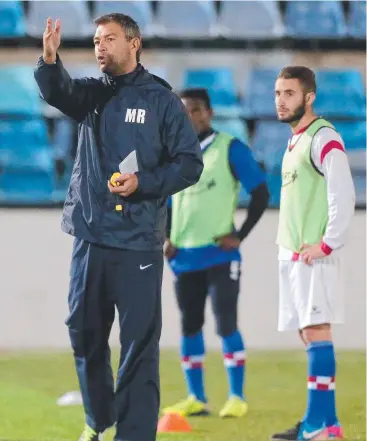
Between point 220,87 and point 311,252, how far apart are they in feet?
10.1

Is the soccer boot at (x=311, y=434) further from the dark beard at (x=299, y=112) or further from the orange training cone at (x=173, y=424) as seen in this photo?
the dark beard at (x=299, y=112)

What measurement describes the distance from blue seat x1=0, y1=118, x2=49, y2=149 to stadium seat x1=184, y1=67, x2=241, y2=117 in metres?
1.05

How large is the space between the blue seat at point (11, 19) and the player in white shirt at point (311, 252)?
3.10 meters

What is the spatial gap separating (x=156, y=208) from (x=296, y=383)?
242 cm

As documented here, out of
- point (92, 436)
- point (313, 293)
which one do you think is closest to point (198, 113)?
point (313, 293)

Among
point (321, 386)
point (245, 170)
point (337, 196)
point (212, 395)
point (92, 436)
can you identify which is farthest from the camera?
point (212, 395)

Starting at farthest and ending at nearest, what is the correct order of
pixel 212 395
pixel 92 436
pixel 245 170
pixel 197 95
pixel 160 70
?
1. pixel 160 70
2. pixel 212 395
3. pixel 245 170
4. pixel 197 95
5. pixel 92 436

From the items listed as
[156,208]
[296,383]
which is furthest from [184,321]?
[156,208]

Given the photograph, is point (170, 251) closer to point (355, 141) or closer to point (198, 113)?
point (198, 113)

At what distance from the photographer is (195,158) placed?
3.47 metres

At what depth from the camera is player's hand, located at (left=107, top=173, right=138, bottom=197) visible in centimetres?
332

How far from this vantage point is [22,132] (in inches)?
277

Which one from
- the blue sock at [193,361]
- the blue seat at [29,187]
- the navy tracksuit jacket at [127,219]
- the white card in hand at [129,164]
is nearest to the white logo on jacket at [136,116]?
the navy tracksuit jacket at [127,219]

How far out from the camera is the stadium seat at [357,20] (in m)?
6.94
